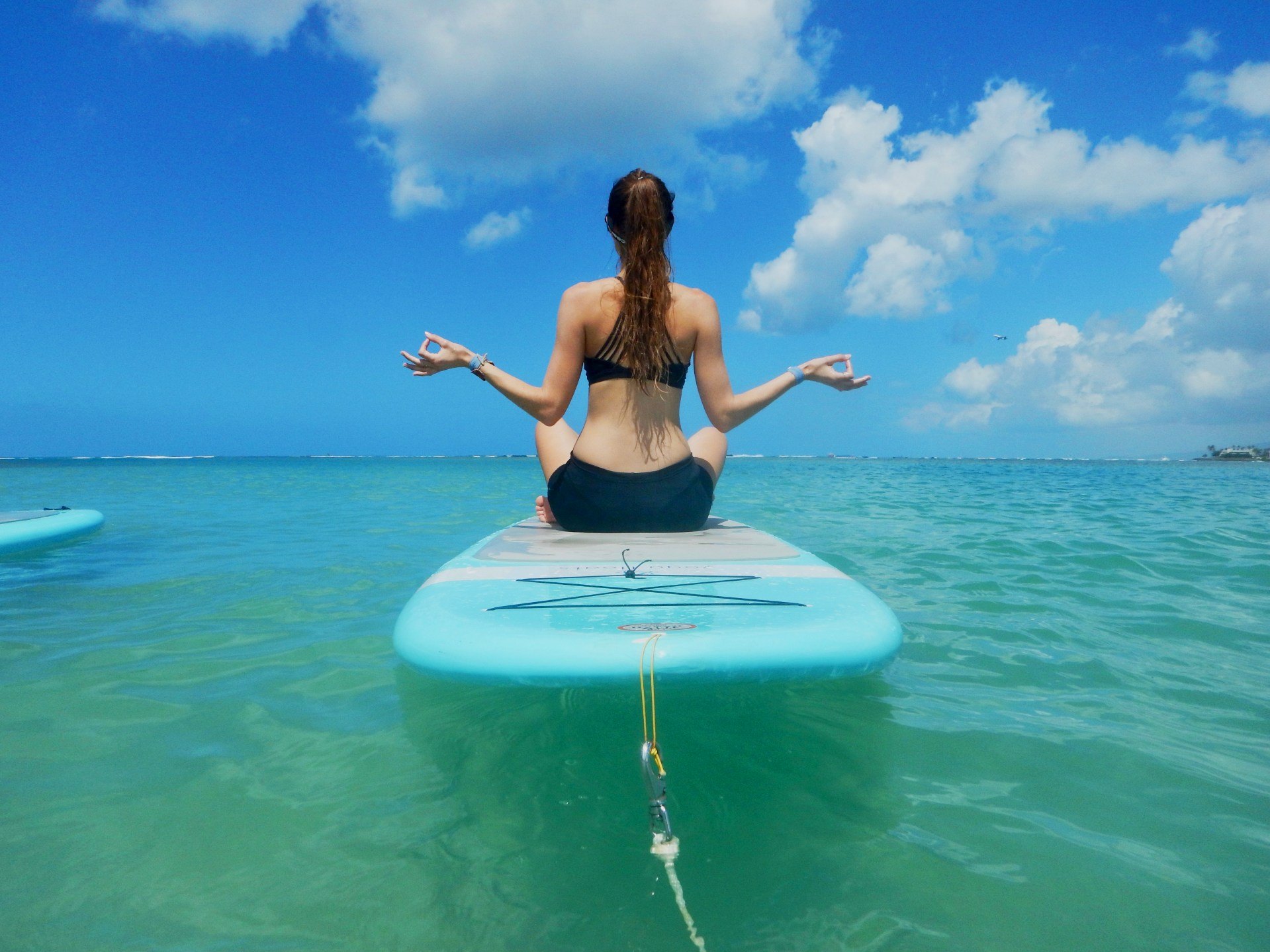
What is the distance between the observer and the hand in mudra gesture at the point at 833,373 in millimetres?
3508

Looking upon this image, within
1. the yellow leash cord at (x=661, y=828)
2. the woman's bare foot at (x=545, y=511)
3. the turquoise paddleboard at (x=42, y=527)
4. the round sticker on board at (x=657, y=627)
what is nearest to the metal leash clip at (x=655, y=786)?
the yellow leash cord at (x=661, y=828)

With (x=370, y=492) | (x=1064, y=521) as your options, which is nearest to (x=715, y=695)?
(x=1064, y=521)

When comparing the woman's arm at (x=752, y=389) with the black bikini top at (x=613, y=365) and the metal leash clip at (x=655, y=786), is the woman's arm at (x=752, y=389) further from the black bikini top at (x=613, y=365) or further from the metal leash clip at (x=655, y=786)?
the metal leash clip at (x=655, y=786)

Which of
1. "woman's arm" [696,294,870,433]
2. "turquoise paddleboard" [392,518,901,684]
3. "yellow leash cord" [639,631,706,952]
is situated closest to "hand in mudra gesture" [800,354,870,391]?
"woman's arm" [696,294,870,433]

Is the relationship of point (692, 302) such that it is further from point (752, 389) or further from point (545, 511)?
point (545, 511)

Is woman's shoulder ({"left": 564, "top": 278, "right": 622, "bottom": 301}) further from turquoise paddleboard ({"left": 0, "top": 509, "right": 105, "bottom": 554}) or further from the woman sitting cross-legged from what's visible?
turquoise paddleboard ({"left": 0, "top": 509, "right": 105, "bottom": 554})

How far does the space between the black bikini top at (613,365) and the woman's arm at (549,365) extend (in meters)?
0.07

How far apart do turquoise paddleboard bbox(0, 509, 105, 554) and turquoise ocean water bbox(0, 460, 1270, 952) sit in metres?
2.18

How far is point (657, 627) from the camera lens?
6.52ft

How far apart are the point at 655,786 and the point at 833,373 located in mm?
2466

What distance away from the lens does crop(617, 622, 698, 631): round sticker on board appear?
1962 millimetres

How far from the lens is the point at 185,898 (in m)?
1.64

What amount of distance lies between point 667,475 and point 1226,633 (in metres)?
3.00

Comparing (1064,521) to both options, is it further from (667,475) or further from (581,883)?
(581,883)
